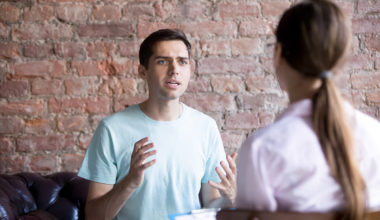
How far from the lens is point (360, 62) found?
1.94m

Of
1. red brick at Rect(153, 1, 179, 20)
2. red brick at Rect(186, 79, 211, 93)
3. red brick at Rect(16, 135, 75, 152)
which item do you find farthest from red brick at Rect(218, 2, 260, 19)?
red brick at Rect(16, 135, 75, 152)

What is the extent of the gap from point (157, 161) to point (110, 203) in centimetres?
25

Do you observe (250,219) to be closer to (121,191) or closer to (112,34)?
(121,191)

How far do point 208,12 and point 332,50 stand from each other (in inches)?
49.4

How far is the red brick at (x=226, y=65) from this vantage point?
1926 mm

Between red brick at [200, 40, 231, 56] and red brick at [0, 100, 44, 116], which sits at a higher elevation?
red brick at [200, 40, 231, 56]

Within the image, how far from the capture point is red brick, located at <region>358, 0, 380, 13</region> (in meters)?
1.93

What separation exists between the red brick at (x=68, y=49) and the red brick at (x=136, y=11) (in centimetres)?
28

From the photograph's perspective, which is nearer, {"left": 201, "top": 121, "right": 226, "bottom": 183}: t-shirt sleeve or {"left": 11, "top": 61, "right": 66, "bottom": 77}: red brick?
{"left": 201, "top": 121, "right": 226, "bottom": 183}: t-shirt sleeve

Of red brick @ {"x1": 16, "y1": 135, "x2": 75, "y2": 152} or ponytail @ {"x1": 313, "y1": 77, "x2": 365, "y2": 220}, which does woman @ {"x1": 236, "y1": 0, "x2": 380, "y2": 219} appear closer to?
ponytail @ {"x1": 313, "y1": 77, "x2": 365, "y2": 220}

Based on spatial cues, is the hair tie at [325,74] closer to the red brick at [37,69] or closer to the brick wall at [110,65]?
the brick wall at [110,65]

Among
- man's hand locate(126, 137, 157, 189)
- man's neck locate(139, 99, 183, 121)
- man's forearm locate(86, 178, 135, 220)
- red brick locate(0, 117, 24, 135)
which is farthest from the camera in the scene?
red brick locate(0, 117, 24, 135)

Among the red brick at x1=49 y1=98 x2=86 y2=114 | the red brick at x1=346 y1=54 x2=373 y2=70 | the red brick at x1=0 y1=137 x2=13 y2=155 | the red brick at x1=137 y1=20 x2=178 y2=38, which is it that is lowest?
the red brick at x1=0 y1=137 x2=13 y2=155

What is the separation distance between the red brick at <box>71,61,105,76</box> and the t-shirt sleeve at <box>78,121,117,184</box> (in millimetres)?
527
